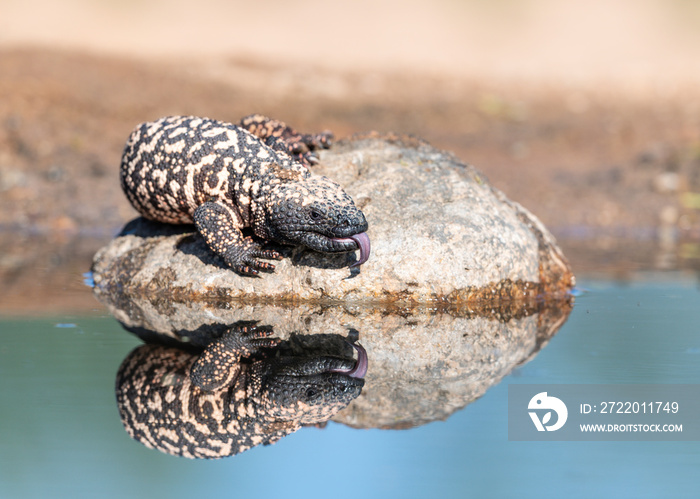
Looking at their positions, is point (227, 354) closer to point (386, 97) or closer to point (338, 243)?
point (338, 243)

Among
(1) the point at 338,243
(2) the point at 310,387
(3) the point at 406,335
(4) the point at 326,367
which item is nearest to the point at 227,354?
(4) the point at 326,367

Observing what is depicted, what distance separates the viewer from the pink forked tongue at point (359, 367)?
4.21m


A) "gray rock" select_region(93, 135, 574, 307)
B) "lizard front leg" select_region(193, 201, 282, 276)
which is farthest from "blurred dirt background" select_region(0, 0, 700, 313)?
"lizard front leg" select_region(193, 201, 282, 276)

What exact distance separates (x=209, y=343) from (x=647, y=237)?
7.31 meters

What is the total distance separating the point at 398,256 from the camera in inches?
234

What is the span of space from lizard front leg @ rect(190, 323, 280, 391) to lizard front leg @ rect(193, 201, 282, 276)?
693 millimetres

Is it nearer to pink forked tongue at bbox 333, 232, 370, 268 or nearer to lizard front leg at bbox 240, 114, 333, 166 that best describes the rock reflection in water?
pink forked tongue at bbox 333, 232, 370, 268

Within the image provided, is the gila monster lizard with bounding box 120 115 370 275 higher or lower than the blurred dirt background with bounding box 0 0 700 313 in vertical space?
lower

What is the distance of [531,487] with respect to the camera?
3.02 metres

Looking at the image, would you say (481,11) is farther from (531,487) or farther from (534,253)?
(531,487)

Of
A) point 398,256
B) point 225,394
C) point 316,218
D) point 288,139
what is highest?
point 288,139

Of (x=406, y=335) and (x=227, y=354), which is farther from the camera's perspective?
(x=406, y=335)

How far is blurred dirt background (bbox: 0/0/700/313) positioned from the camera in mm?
10617

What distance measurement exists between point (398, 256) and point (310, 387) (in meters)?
2.13
